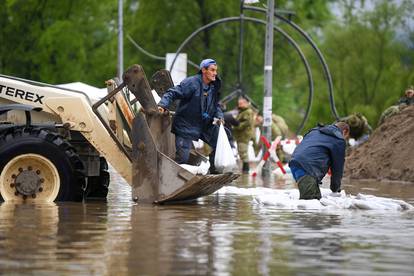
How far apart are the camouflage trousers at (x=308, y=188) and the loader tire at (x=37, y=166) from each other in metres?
2.80

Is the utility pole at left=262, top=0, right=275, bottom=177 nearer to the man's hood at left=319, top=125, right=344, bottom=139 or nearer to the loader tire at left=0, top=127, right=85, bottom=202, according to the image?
the man's hood at left=319, top=125, right=344, bottom=139

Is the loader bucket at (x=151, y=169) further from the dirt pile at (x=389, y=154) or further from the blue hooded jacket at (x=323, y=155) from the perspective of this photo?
the dirt pile at (x=389, y=154)

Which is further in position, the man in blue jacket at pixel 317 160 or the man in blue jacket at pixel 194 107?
the man in blue jacket at pixel 194 107

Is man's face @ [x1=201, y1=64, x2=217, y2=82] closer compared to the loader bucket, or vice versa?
the loader bucket

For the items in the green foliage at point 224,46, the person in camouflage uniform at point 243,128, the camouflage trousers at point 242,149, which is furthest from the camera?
the green foliage at point 224,46

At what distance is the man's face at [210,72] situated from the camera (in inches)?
734

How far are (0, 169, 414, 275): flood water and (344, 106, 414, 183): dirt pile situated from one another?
9.85 meters

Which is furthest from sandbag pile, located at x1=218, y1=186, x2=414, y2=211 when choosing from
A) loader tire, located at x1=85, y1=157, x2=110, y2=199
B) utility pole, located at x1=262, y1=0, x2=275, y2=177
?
utility pole, located at x1=262, y1=0, x2=275, y2=177

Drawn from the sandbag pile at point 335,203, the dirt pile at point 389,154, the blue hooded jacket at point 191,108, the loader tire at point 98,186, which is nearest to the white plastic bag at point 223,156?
the blue hooded jacket at point 191,108

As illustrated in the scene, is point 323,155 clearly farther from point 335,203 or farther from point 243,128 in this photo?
point 243,128

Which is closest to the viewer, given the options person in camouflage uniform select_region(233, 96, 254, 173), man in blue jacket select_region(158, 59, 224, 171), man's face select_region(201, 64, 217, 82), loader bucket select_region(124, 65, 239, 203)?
loader bucket select_region(124, 65, 239, 203)

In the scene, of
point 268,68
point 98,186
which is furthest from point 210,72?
point 268,68

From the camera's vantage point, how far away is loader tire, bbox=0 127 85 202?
1745cm

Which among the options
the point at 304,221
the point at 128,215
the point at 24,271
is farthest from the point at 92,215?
the point at 24,271
